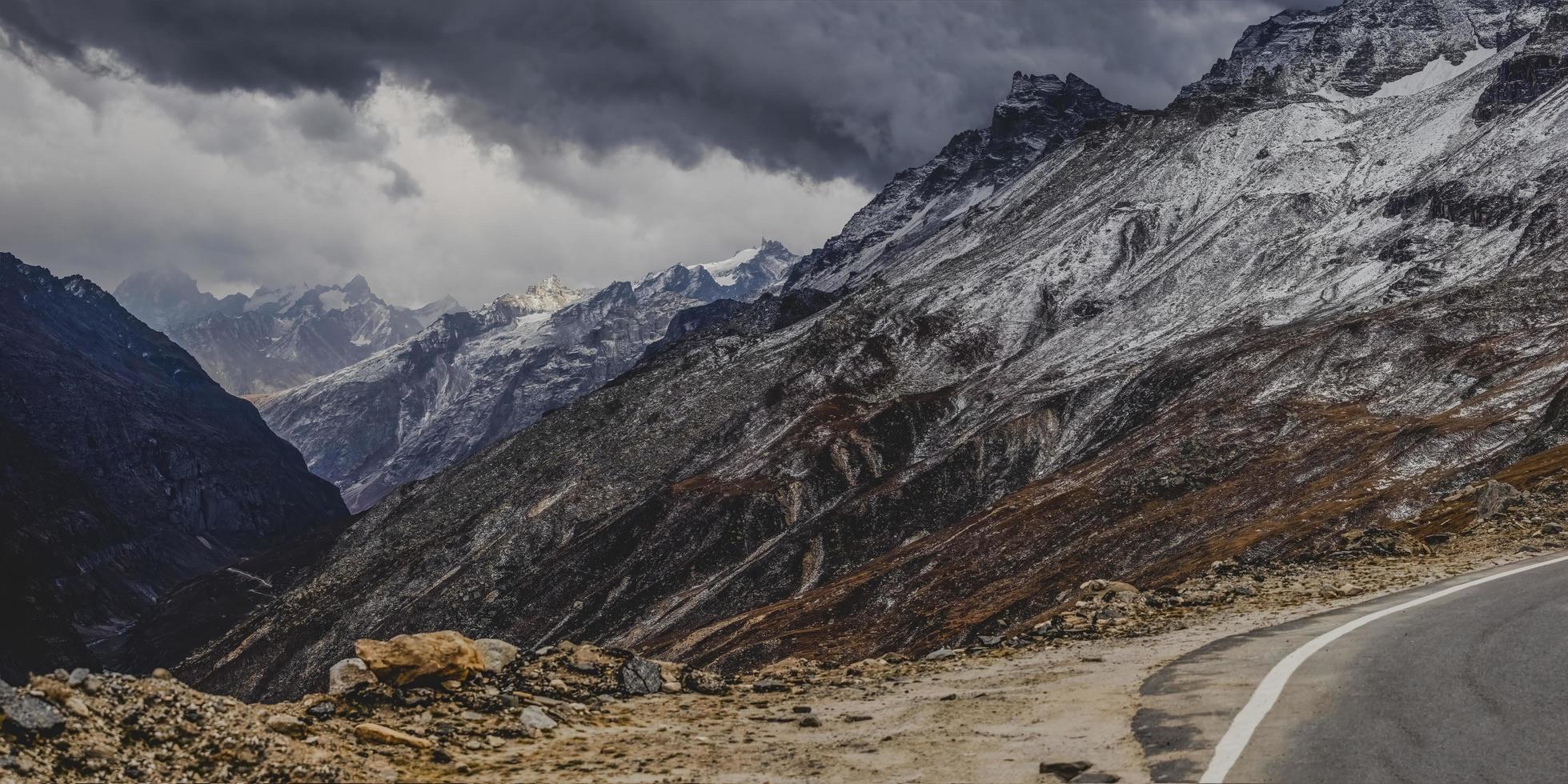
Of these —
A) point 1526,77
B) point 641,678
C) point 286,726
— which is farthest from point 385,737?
point 1526,77

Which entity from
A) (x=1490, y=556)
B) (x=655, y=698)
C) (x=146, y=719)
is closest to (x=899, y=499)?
(x=1490, y=556)

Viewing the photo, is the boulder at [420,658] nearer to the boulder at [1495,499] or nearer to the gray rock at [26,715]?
the gray rock at [26,715]

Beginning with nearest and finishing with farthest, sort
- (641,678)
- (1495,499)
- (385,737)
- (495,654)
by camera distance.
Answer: (385,737) → (495,654) → (641,678) → (1495,499)

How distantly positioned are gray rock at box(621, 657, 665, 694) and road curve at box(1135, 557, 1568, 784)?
26.9 feet

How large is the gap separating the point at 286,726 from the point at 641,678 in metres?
6.21

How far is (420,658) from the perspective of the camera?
1534cm

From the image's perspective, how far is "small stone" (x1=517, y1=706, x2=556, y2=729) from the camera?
1449 centimetres

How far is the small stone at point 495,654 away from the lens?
1678cm

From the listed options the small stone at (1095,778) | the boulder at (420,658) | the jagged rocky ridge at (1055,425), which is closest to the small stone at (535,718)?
the boulder at (420,658)

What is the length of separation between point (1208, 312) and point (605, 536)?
83.1 meters

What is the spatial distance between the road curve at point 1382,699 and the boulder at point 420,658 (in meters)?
10.1

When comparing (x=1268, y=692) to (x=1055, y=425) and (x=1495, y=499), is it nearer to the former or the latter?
(x=1495, y=499)

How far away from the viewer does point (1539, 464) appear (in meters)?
43.2

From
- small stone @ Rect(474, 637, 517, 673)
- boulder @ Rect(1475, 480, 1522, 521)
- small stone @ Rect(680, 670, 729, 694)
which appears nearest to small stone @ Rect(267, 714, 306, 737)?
small stone @ Rect(474, 637, 517, 673)
